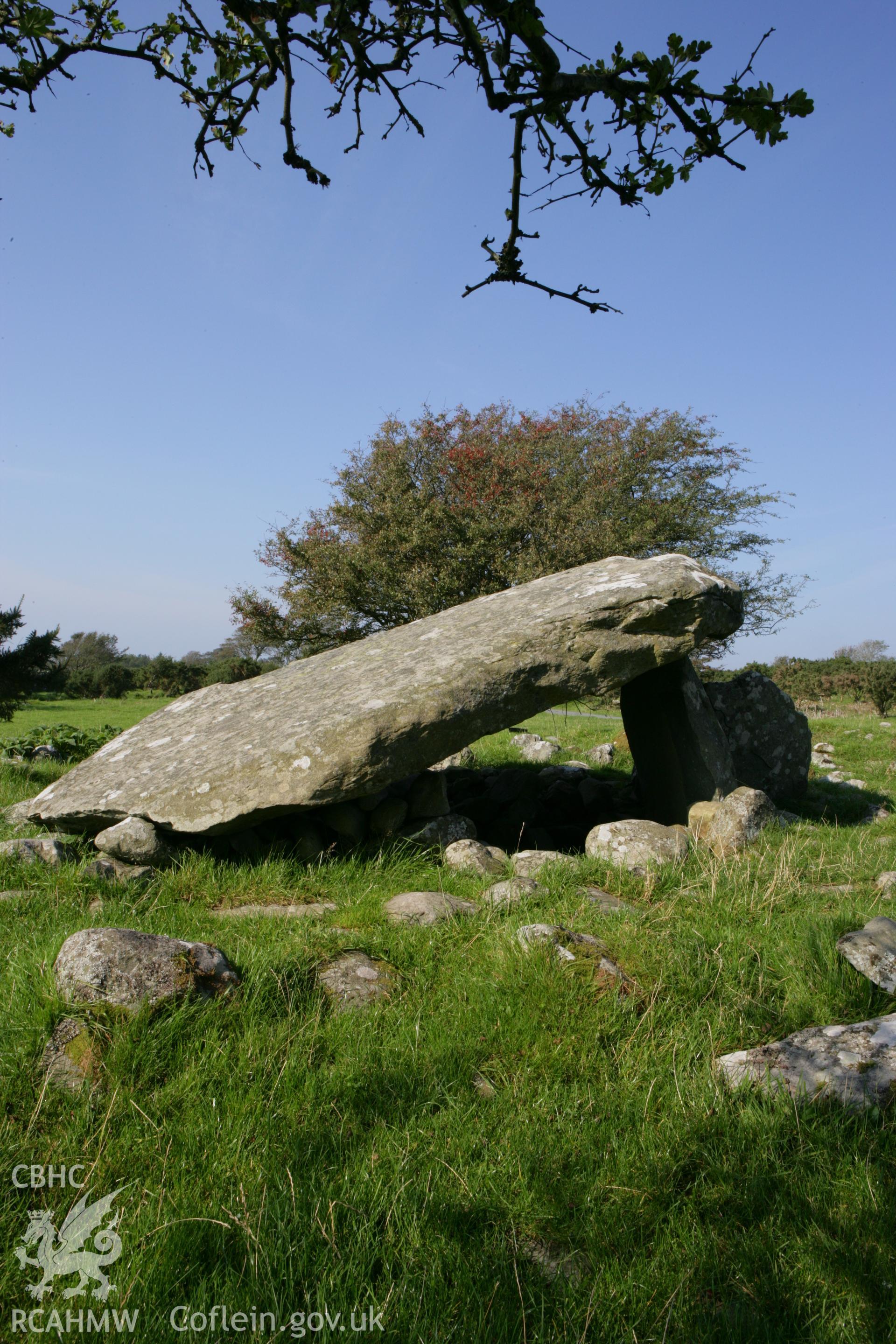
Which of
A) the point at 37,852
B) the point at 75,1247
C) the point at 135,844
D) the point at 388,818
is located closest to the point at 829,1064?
the point at 75,1247

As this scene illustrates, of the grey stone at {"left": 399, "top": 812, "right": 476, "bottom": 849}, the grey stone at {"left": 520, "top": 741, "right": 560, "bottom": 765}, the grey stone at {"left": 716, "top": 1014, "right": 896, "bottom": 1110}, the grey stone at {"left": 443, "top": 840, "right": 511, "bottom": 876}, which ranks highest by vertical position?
the grey stone at {"left": 520, "top": 741, "right": 560, "bottom": 765}

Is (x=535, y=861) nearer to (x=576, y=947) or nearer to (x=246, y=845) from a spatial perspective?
(x=576, y=947)

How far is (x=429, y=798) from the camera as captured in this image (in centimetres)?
726

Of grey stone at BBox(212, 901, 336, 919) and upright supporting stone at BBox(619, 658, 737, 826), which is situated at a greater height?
upright supporting stone at BBox(619, 658, 737, 826)

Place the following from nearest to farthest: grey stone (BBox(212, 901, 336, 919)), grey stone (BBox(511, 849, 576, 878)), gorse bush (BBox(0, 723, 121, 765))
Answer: grey stone (BBox(212, 901, 336, 919)) < grey stone (BBox(511, 849, 576, 878)) < gorse bush (BBox(0, 723, 121, 765))

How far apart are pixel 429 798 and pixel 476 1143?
4.30 metres

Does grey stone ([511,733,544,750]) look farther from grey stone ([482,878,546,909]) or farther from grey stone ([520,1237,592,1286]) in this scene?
grey stone ([520,1237,592,1286])

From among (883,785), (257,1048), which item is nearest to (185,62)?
(257,1048)

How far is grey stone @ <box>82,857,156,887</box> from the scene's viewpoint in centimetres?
562

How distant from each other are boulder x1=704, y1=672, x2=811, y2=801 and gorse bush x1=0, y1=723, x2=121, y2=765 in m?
8.18

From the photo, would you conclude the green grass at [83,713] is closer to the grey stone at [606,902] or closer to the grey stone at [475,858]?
the grey stone at [475,858]

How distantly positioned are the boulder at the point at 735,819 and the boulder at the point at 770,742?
1.80m

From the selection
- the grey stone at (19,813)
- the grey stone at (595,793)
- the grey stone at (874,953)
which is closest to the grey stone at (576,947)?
the grey stone at (874,953)

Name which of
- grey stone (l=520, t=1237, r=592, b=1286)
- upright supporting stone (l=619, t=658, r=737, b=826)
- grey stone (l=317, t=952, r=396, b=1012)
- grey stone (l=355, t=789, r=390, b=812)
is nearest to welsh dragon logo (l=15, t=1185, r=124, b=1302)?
grey stone (l=520, t=1237, r=592, b=1286)
